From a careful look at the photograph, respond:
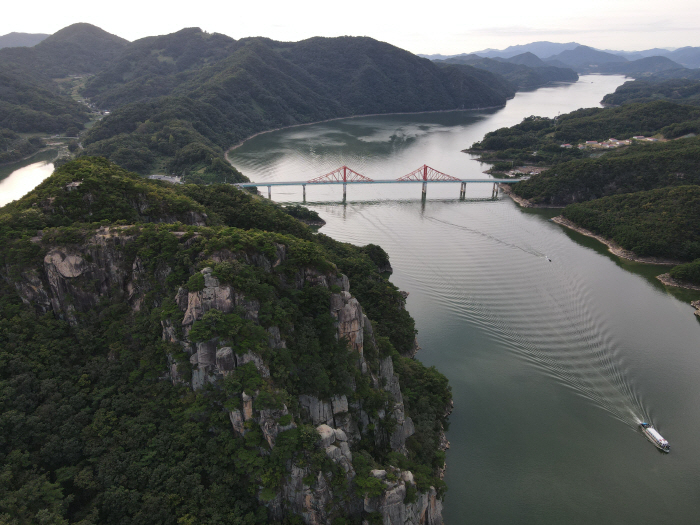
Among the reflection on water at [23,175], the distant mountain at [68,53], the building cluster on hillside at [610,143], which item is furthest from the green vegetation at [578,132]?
the distant mountain at [68,53]

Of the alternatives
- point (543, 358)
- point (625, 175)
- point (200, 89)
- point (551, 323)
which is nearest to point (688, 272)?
point (551, 323)

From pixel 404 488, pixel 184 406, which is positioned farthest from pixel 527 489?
pixel 184 406

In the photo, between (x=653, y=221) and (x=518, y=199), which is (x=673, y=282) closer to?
(x=653, y=221)

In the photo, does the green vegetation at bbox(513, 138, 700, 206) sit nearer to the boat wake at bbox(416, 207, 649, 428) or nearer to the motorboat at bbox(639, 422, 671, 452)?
the boat wake at bbox(416, 207, 649, 428)

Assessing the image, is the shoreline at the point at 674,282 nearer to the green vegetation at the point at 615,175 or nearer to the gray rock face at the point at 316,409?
the green vegetation at the point at 615,175

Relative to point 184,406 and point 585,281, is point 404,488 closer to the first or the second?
point 184,406

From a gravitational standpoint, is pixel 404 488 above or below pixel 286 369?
below
